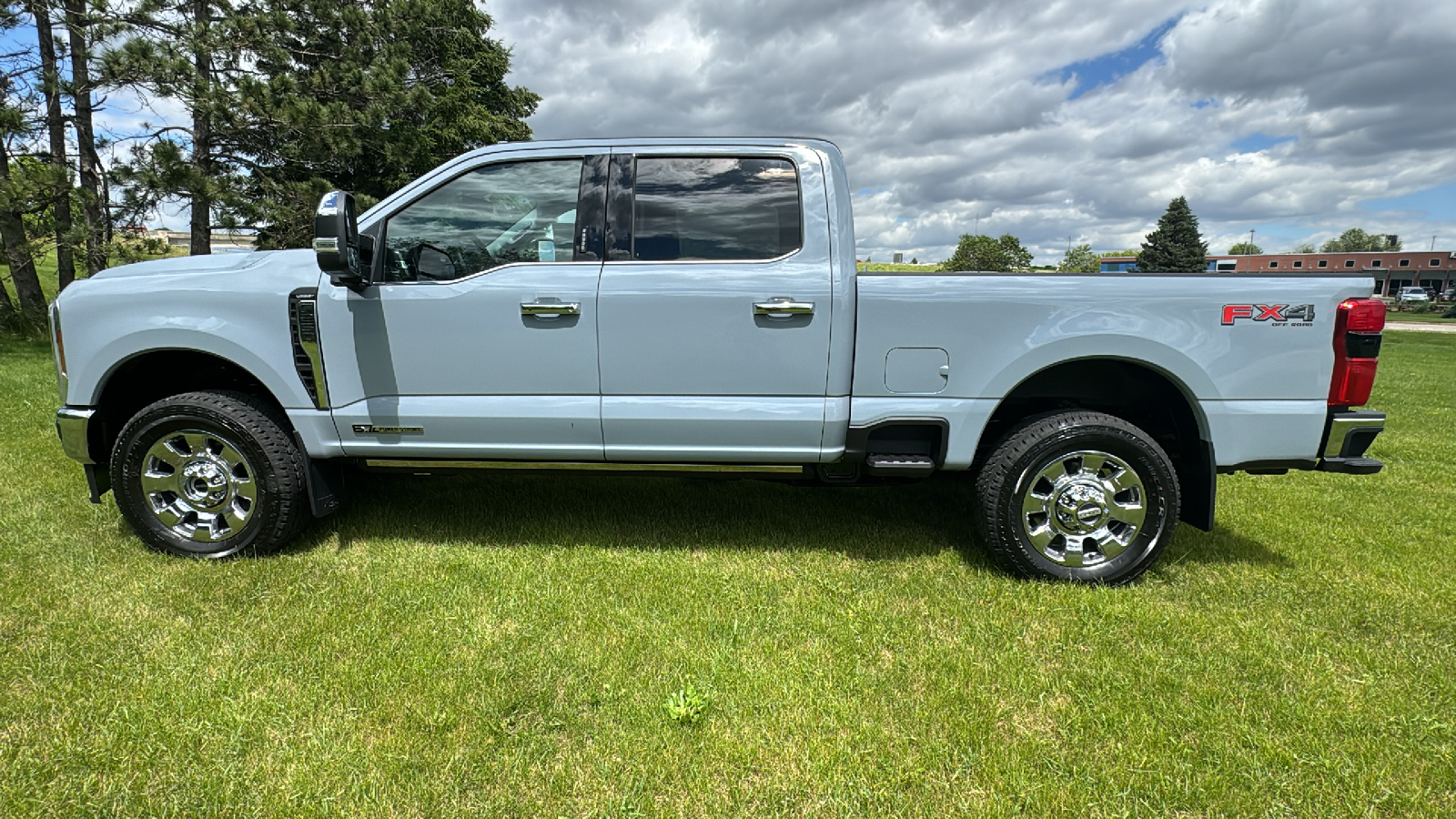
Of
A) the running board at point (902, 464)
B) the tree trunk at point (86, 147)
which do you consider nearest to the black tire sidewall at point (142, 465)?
the running board at point (902, 464)

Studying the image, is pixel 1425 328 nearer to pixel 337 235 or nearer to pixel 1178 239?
pixel 1178 239

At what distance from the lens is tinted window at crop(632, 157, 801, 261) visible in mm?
3252

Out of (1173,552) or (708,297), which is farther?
(1173,552)

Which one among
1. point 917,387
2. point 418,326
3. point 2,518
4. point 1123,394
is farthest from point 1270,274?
point 2,518

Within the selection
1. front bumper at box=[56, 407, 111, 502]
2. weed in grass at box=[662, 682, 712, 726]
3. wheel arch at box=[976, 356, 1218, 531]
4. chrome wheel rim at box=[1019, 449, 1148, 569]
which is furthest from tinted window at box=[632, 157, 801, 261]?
front bumper at box=[56, 407, 111, 502]

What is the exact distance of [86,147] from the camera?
11.6 m

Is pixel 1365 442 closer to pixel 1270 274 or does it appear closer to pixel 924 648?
pixel 1270 274

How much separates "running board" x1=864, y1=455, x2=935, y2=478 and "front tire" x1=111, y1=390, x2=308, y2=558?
2.73 m

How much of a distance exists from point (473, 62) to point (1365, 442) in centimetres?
2446

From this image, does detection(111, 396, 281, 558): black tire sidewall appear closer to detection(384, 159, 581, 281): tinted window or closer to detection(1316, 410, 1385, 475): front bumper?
detection(384, 159, 581, 281): tinted window

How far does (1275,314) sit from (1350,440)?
645mm

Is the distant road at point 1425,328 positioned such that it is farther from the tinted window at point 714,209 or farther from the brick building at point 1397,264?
the brick building at point 1397,264

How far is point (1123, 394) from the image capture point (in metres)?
3.58

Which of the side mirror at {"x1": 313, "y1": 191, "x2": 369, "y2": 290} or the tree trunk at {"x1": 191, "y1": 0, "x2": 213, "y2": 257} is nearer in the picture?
the side mirror at {"x1": 313, "y1": 191, "x2": 369, "y2": 290}
